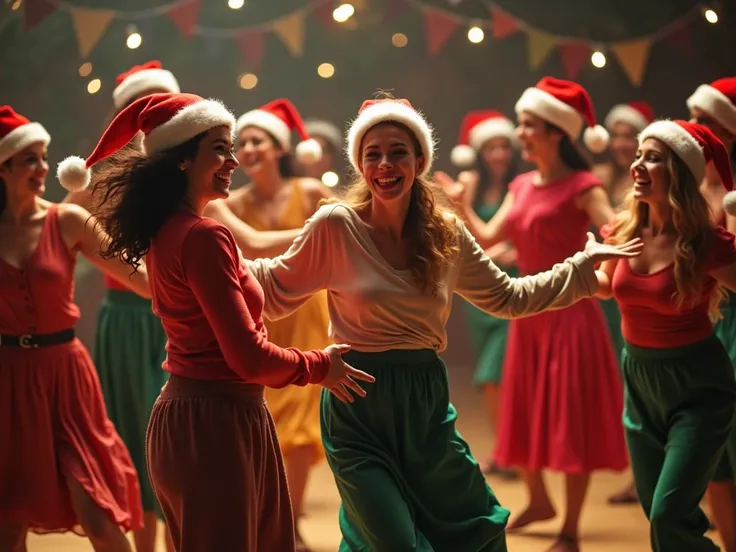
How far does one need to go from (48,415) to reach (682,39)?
5459mm

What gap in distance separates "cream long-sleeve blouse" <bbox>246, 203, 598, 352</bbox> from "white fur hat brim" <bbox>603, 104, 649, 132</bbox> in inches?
158

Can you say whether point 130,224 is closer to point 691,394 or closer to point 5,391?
point 5,391

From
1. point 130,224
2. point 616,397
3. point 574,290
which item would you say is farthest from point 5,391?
point 616,397

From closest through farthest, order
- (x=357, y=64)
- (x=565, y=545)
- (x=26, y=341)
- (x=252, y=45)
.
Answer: (x=26, y=341) → (x=565, y=545) → (x=252, y=45) → (x=357, y=64)

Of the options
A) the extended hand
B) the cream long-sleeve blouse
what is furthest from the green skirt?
the extended hand

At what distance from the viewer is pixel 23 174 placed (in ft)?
13.0

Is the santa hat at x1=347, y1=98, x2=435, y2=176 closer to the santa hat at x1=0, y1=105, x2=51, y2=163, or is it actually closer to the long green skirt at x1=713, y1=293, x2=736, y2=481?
the santa hat at x1=0, y1=105, x2=51, y2=163

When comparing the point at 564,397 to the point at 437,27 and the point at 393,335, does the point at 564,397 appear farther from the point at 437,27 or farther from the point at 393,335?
the point at 437,27

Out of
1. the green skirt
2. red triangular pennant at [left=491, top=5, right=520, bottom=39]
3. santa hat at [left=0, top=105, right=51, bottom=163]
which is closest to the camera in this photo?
santa hat at [left=0, top=105, right=51, bottom=163]

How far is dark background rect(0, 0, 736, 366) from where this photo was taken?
7031 mm

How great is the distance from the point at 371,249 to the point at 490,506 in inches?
34.0

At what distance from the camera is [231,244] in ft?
9.45

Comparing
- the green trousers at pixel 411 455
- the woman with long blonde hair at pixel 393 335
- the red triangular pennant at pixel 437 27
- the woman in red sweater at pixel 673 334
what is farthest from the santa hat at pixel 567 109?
the red triangular pennant at pixel 437 27

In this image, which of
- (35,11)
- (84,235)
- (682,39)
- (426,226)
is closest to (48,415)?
(84,235)
